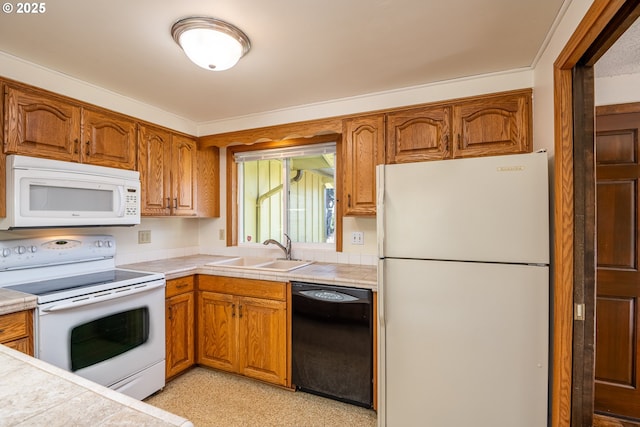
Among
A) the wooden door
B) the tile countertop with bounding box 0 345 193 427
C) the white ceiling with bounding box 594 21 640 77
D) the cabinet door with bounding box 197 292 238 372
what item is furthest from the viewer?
the cabinet door with bounding box 197 292 238 372

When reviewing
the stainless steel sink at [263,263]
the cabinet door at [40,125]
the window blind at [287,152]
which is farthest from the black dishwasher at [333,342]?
the cabinet door at [40,125]

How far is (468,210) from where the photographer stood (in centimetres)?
157

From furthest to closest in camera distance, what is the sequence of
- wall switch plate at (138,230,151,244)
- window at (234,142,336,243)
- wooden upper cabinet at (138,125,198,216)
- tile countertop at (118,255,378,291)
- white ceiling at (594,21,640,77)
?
window at (234,142,336,243) → wall switch plate at (138,230,151,244) → wooden upper cabinet at (138,125,198,216) → tile countertop at (118,255,378,291) → white ceiling at (594,21,640,77)

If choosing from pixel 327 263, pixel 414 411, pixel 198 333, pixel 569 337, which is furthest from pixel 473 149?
pixel 198 333

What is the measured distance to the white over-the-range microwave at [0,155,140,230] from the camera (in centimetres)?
Answer: 174

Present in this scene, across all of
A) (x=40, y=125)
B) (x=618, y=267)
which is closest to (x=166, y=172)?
(x=40, y=125)

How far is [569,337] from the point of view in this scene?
4.62 feet

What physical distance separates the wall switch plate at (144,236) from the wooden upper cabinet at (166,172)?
0.32 metres

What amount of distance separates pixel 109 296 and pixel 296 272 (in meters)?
1.19

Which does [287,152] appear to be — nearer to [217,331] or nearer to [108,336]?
[217,331]

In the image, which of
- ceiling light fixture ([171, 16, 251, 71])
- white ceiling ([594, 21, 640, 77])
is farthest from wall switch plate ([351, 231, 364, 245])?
white ceiling ([594, 21, 640, 77])

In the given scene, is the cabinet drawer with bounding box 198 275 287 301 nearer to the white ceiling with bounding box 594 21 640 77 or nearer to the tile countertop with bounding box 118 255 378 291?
the tile countertop with bounding box 118 255 378 291

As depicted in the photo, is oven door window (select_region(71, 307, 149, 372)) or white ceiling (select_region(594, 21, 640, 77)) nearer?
white ceiling (select_region(594, 21, 640, 77))

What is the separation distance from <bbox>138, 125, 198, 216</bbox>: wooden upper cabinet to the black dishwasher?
54.9 inches
